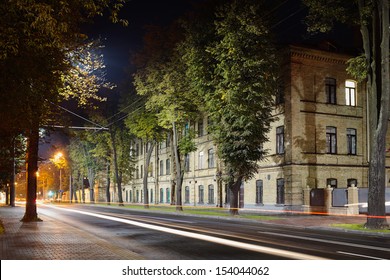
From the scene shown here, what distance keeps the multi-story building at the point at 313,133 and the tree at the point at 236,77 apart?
3680 millimetres

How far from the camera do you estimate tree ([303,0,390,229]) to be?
21281 mm

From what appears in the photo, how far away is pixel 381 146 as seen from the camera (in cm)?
2155

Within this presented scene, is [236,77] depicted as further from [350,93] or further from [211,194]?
[211,194]

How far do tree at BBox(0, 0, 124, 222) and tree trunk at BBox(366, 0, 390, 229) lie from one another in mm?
13217

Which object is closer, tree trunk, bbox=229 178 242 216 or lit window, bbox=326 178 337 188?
tree trunk, bbox=229 178 242 216

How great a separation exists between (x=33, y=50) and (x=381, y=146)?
601 inches

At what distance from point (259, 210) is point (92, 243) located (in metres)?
27.5

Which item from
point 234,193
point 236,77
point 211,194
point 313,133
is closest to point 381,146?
point 236,77

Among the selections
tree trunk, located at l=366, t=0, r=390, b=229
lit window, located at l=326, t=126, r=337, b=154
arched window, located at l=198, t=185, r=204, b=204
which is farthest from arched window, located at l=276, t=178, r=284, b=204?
tree trunk, located at l=366, t=0, r=390, b=229

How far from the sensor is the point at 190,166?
55188 mm

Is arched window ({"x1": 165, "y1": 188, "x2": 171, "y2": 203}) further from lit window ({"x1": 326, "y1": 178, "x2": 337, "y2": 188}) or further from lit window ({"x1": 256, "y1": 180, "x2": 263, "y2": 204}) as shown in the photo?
lit window ({"x1": 326, "y1": 178, "x2": 337, "y2": 188})

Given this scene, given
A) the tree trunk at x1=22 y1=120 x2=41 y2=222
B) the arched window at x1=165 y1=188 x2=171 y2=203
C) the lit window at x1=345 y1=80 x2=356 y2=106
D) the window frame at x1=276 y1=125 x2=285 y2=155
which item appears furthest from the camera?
the arched window at x1=165 y1=188 x2=171 y2=203

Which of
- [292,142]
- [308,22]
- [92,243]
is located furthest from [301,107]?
[92,243]
